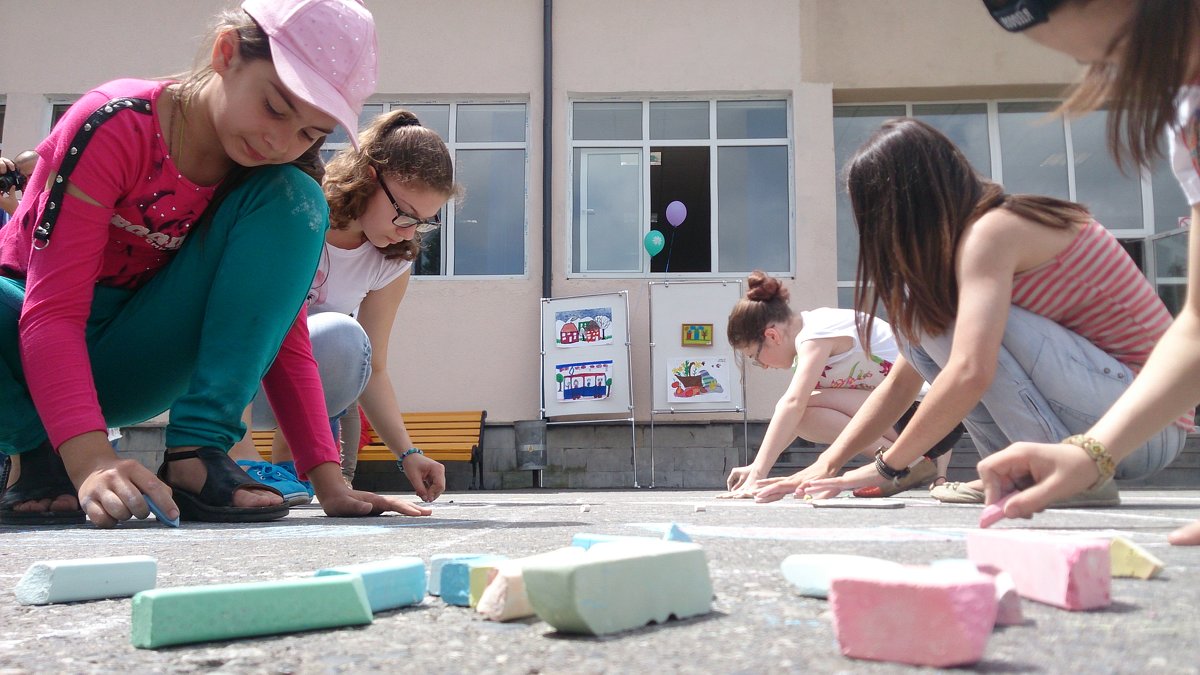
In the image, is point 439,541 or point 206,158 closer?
point 439,541

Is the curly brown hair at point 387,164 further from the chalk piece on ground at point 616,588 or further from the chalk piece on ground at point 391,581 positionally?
the chalk piece on ground at point 616,588

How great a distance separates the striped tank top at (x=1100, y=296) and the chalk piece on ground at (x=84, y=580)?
198cm

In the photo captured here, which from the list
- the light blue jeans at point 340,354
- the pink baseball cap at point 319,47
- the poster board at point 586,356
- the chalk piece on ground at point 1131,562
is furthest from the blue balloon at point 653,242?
the chalk piece on ground at point 1131,562

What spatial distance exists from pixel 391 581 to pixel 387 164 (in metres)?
2.10

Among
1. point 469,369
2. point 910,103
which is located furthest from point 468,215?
point 910,103

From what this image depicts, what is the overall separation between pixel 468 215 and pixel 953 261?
7.30 m

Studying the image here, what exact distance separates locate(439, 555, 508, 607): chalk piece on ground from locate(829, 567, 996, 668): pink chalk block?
17.6 inches

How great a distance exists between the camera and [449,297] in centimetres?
885

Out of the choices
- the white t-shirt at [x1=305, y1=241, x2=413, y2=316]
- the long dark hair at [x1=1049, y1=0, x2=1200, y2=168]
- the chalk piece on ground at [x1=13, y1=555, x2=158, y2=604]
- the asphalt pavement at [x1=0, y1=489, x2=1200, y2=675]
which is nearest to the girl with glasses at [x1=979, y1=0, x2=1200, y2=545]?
the long dark hair at [x1=1049, y1=0, x2=1200, y2=168]

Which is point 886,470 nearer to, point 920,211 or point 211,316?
point 920,211

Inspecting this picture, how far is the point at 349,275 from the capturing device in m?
3.32

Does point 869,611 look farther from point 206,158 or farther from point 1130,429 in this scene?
point 206,158

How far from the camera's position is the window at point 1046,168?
922 centimetres

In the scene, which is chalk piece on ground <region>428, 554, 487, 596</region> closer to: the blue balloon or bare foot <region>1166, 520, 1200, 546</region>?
bare foot <region>1166, 520, 1200, 546</region>
